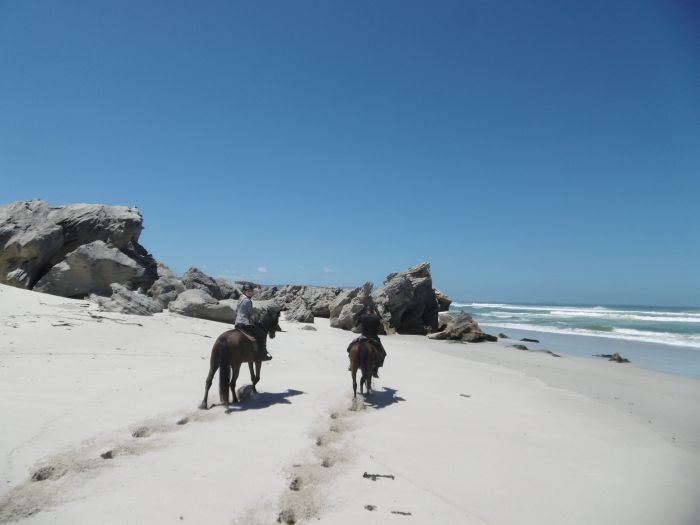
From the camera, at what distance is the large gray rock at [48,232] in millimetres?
17578

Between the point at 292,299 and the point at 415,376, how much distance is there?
27.2m

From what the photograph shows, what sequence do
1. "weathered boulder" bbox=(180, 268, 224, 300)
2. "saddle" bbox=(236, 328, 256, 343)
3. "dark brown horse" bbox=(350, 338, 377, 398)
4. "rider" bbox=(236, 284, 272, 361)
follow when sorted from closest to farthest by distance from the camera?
"saddle" bbox=(236, 328, 256, 343)
"rider" bbox=(236, 284, 272, 361)
"dark brown horse" bbox=(350, 338, 377, 398)
"weathered boulder" bbox=(180, 268, 224, 300)

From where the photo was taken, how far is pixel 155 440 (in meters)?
5.15

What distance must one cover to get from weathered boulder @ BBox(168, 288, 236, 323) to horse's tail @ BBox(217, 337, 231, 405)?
1101 cm

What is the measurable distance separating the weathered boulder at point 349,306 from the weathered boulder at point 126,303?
10.7 metres

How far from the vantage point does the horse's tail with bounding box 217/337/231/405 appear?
21.9ft

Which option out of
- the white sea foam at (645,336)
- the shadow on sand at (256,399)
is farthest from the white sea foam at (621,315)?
the shadow on sand at (256,399)

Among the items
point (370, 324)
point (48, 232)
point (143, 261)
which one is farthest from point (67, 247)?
point (370, 324)

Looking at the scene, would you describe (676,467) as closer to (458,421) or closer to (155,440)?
(458,421)

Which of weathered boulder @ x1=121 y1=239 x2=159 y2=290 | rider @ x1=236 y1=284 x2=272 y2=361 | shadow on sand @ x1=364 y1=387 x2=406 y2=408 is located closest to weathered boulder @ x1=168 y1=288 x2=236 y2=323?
weathered boulder @ x1=121 y1=239 x2=159 y2=290

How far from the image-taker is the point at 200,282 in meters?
24.6

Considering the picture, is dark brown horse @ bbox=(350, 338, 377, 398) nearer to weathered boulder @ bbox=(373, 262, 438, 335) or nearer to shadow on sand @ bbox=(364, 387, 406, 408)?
shadow on sand @ bbox=(364, 387, 406, 408)

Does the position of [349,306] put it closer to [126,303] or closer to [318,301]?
[318,301]

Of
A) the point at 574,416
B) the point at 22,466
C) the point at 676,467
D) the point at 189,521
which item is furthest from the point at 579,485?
the point at 22,466
